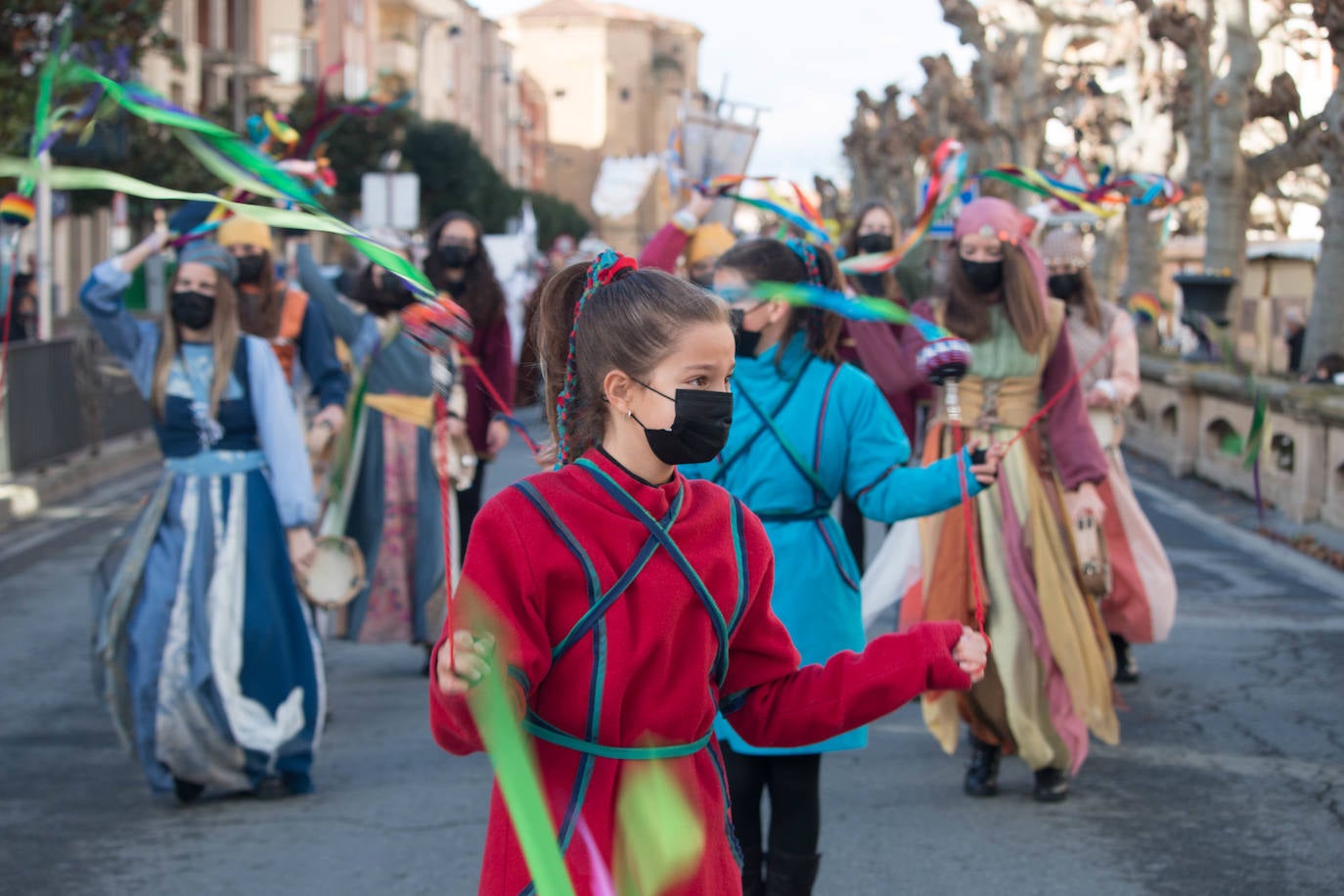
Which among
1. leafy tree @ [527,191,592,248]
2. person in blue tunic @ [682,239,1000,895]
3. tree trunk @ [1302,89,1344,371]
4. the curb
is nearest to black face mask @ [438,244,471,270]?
person in blue tunic @ [682,239,1000,895]

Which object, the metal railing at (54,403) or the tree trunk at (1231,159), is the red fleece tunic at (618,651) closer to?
the metal railing at (54,403)

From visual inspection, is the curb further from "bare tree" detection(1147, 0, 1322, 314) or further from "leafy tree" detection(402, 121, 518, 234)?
"leafy tree" detection(402, 121, 518, 234)

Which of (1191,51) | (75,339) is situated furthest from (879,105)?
(75,339)

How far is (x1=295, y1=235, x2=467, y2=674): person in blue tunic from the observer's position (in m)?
7.68

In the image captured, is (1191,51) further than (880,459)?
Yes

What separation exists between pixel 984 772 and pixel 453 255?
313 cm

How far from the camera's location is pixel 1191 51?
20328 mm

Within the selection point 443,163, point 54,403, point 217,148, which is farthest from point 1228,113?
point 443,163

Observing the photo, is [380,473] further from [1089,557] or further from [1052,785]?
[1052,785]

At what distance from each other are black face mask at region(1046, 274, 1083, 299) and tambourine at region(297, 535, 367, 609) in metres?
2.97

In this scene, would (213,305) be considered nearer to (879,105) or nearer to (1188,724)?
(1188,724)

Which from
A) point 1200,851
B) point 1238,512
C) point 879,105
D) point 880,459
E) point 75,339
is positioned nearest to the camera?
point 880,459

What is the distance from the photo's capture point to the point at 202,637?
18.7ft

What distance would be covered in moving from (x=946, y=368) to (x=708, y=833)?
1.39 metres
